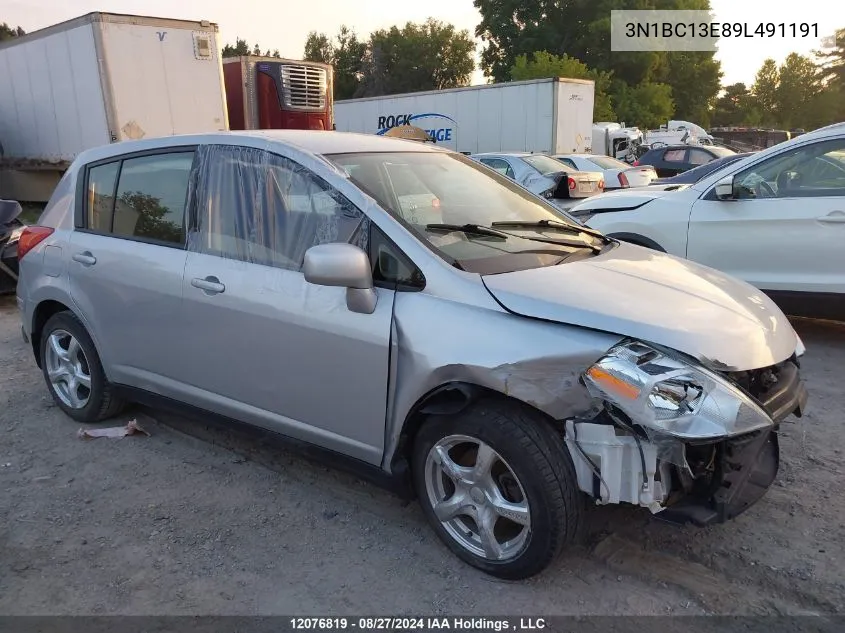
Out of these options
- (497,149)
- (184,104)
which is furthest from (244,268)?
(497,149)

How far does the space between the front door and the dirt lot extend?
1.27 feet

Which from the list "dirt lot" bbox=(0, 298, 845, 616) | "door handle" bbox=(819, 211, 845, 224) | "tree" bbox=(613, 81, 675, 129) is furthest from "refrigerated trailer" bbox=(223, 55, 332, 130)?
"tree" bbox=(613, 81, 675, 129)

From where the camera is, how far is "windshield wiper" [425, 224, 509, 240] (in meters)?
2.97

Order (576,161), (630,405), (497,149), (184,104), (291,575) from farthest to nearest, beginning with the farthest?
1. (497,149)
2. (576,161)
3. (184,104)
4. (291,575)
5. (630,405)

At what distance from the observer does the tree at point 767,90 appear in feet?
190

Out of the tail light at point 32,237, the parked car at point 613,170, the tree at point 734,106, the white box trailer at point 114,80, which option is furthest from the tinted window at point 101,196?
the tree at point 734,106

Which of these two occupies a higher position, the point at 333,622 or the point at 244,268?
the point at 244,268

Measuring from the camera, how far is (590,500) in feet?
8.45

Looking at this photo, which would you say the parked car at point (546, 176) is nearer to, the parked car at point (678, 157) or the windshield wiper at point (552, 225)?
the windshield wiper at point (552, 225)

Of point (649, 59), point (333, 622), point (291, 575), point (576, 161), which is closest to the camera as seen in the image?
point (333, 622)

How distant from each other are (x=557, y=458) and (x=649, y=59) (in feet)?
158

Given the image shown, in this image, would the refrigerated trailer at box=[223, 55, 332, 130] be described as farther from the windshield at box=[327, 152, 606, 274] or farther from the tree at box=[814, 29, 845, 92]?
the tree at box=[814, 29, 845, 92]

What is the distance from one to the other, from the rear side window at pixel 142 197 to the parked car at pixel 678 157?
50.1ft

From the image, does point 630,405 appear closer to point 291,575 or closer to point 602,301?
point 602,301
